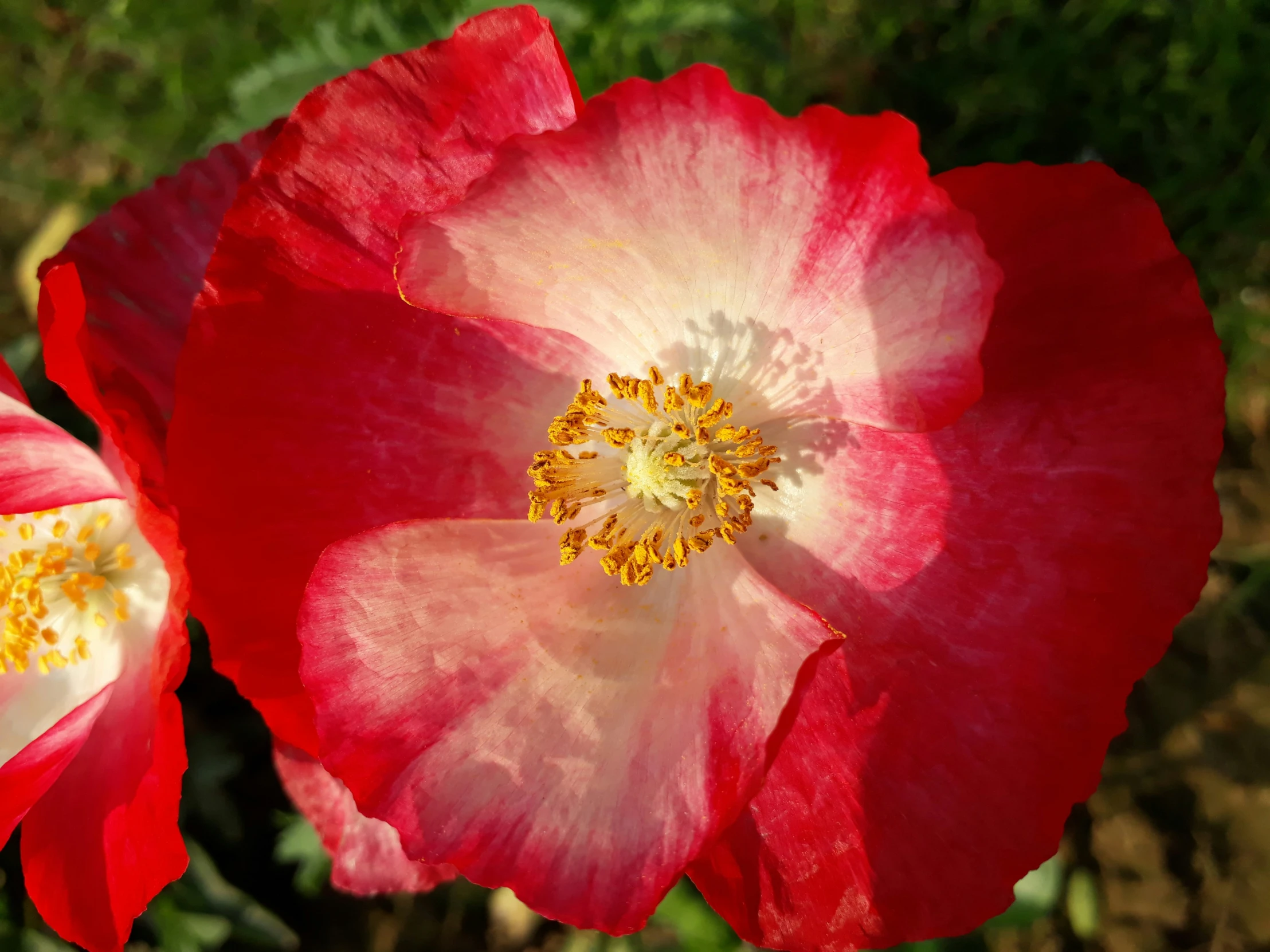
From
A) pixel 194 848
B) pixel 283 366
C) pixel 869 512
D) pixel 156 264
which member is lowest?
pixel 194 848

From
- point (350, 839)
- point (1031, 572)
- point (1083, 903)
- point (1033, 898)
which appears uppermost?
point (1031, 572)

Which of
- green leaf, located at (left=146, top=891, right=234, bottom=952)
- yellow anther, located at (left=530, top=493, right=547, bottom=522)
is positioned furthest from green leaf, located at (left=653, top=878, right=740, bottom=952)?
yellow anther, located at (left=530, top=493, right=547, bottom=522)

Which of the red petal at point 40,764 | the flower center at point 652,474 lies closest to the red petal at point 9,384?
the red petal at point 40,764

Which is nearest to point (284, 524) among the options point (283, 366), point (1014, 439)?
point (283, 366)

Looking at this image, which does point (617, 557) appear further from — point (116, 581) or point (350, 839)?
point (116, 581)

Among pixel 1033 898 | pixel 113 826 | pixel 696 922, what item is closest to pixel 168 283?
pixel 113 826

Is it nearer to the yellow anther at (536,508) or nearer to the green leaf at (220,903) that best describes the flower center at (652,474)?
the yellow anther at (536,508)

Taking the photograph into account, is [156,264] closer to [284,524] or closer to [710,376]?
[284,524]
